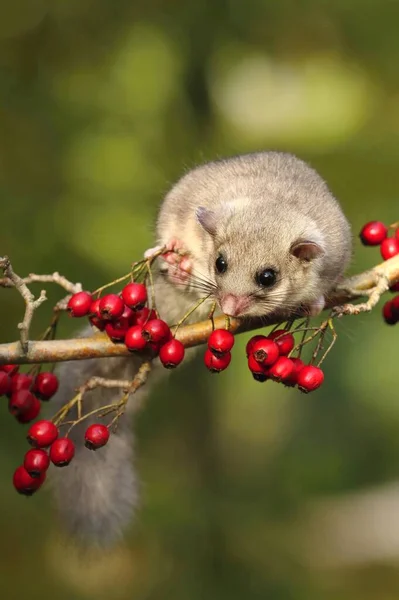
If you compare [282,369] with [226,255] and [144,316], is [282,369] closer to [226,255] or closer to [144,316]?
[144,316]

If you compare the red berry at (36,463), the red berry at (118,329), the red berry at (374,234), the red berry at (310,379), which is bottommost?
the red berry at (36,463)

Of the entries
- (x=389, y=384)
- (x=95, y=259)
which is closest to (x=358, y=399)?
(x=389, y=384)

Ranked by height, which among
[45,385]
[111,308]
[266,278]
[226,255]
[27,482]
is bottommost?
[27,482]

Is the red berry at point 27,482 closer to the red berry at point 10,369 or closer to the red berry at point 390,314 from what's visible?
the red berry at point 10,369

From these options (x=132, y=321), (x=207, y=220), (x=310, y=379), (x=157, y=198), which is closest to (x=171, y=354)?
(x=132, y=321)

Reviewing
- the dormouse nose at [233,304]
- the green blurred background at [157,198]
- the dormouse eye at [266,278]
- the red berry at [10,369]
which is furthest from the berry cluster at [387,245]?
the green blurred background at [157,198]

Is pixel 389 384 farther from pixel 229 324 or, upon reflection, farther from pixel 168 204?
pixel 229 324
